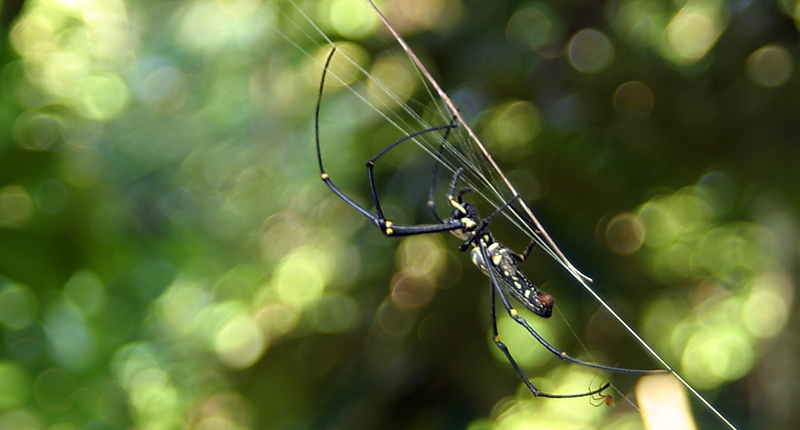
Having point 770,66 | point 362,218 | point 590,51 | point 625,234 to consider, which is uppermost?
point 362,218

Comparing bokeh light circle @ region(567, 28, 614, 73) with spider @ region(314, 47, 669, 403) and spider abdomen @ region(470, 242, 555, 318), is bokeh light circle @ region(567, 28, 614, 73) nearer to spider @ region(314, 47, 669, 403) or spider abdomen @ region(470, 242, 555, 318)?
spider @ region(314, 47, 669, 403)

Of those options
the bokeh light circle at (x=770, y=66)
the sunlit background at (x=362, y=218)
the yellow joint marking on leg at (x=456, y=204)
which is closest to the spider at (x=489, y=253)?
the yellow joint marking on leg at (x=456, y=204)

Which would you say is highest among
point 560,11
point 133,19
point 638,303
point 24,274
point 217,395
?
point 133,19

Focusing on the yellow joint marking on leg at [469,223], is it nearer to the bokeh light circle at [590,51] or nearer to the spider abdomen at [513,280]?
the spider abdomen at [513,280]

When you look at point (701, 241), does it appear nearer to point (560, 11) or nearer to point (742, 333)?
point (742, 333)

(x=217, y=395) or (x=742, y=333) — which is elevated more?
(x=217, y=395)

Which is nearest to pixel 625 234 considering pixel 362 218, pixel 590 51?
pixel 590 51

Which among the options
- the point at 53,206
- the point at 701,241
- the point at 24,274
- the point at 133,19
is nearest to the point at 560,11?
the point at 701,241

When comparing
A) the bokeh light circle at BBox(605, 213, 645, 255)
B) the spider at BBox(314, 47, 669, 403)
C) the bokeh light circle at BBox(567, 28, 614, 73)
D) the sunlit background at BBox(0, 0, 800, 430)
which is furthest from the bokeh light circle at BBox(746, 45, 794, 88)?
the spider at BBox(314, 47, 669, 403)

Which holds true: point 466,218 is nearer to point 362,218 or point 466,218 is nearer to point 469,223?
point 469,223
